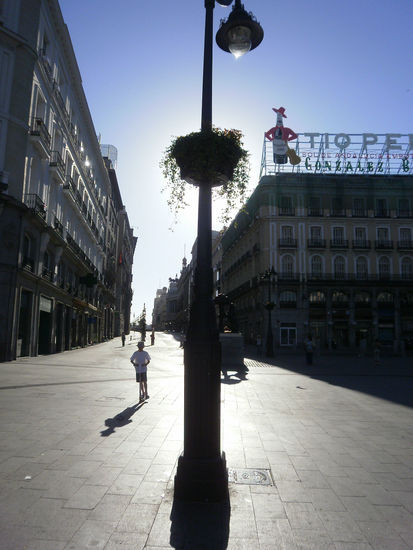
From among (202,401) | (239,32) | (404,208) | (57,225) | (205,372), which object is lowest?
(202,401)

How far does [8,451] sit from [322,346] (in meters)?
42.6

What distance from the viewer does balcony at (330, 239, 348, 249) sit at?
47.5 meters

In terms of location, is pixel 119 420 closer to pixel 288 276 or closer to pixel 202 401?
pixel 202 401

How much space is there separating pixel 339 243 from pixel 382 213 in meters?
6.56

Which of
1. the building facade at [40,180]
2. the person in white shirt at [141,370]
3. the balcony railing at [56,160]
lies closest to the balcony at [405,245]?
the building facade at [40,180]

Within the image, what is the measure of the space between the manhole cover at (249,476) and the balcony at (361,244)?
4576cm

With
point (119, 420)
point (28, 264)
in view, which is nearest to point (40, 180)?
point (28, 264)

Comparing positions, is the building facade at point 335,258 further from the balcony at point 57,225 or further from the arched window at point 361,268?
the balcony at point 57,225

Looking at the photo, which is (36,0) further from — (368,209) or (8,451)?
(368,209)

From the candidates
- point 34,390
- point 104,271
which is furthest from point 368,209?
point 34,390

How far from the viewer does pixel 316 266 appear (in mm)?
47094

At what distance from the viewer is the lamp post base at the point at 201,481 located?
437cm

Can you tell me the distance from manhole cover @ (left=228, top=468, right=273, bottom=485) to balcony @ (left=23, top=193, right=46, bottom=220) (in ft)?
62.2

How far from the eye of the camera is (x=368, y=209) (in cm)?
4872
